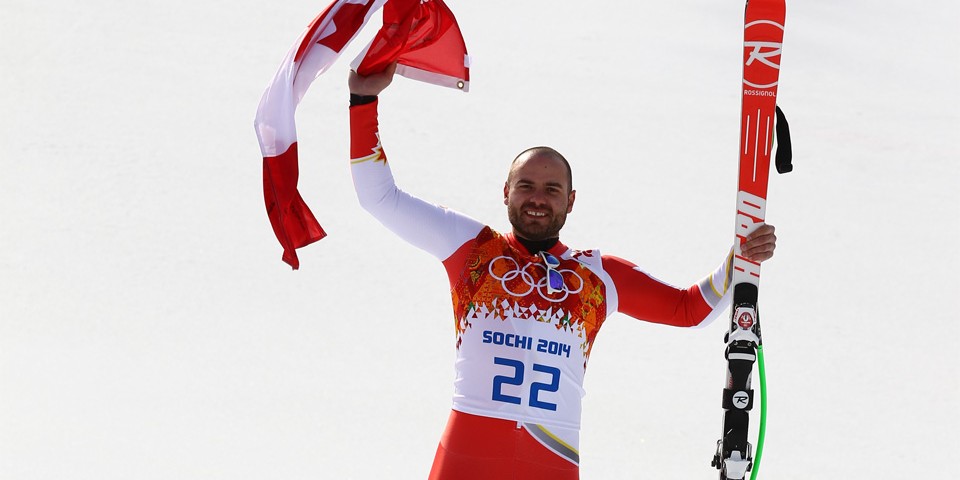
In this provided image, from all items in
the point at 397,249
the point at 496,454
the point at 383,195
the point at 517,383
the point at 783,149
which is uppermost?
the point at 397,249

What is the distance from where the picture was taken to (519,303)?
3000 millimetres

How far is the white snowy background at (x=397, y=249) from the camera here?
16.7 ft

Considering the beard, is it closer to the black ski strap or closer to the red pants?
the red pants

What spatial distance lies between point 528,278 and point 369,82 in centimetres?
64

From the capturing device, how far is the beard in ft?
10.1

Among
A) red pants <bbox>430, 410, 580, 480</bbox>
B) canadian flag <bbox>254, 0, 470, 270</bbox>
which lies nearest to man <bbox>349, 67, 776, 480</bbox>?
red pants <bbox>430, 410, 580, 480</bbox>

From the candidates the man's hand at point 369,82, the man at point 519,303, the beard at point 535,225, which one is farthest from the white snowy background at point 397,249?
the man's hand at point 369,82

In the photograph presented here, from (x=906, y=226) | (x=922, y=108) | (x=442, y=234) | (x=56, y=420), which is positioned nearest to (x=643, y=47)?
(x=922, y=108)

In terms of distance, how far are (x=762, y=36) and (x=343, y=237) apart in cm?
396

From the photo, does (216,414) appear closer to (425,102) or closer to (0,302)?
(0,302)

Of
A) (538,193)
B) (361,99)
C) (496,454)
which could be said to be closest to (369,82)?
(361,99)

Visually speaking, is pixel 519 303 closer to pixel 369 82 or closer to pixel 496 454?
pixel 496 454

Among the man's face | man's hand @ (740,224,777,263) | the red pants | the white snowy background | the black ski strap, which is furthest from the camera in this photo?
the white snowy background

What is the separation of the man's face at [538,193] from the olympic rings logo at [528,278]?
10cm
